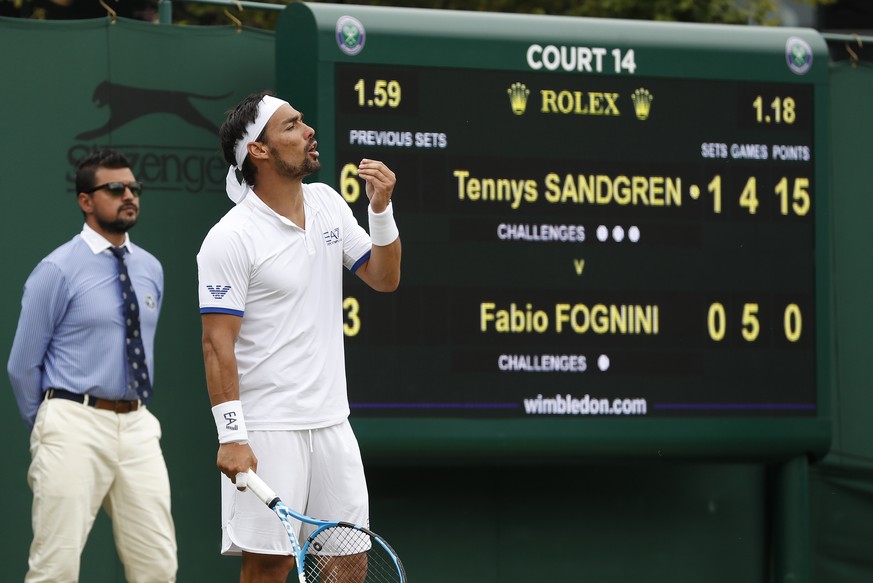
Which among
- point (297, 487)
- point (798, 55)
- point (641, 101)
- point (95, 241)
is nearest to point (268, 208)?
point (297, 487)

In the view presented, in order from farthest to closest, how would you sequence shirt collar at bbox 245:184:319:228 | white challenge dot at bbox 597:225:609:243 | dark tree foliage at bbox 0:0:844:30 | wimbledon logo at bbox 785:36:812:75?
dark tree foliage at bbox 0:0:844:30, wimbledon logo at bbox 785:36:812:75, white challenge dot at bbox 597:225:609:243, shirt collar at bbox 245:184:319:228

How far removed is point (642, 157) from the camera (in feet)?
24.9

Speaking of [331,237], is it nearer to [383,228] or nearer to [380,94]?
[383,228]

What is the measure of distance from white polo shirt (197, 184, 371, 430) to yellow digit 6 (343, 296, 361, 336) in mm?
1829

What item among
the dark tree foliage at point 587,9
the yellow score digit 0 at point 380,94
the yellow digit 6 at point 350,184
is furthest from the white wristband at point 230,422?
the dark tree foliage at point 587,9

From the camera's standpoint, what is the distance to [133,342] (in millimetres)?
6566

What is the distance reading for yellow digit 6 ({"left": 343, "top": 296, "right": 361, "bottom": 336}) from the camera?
23.3 ft

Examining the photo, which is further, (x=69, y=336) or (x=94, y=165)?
(x=94, y=165)

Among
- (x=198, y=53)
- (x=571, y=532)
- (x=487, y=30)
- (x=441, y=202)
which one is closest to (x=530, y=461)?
(x=571, y=532)

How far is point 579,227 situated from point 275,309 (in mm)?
2599

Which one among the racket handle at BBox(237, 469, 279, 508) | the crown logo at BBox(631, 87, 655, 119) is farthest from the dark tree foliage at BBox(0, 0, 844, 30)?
the racket handle at BBox(237, 469, 279, 508)

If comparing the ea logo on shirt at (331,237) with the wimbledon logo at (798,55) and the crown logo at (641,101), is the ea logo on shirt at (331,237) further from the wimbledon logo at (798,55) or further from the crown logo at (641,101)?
the wimbledon logo at (798,55)

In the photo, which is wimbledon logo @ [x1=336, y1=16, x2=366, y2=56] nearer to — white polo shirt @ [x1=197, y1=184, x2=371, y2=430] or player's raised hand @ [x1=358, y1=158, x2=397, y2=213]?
white polo shirt @ [x1=197, y1=184, x2=371, y2=430]

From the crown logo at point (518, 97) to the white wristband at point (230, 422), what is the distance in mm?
2846
